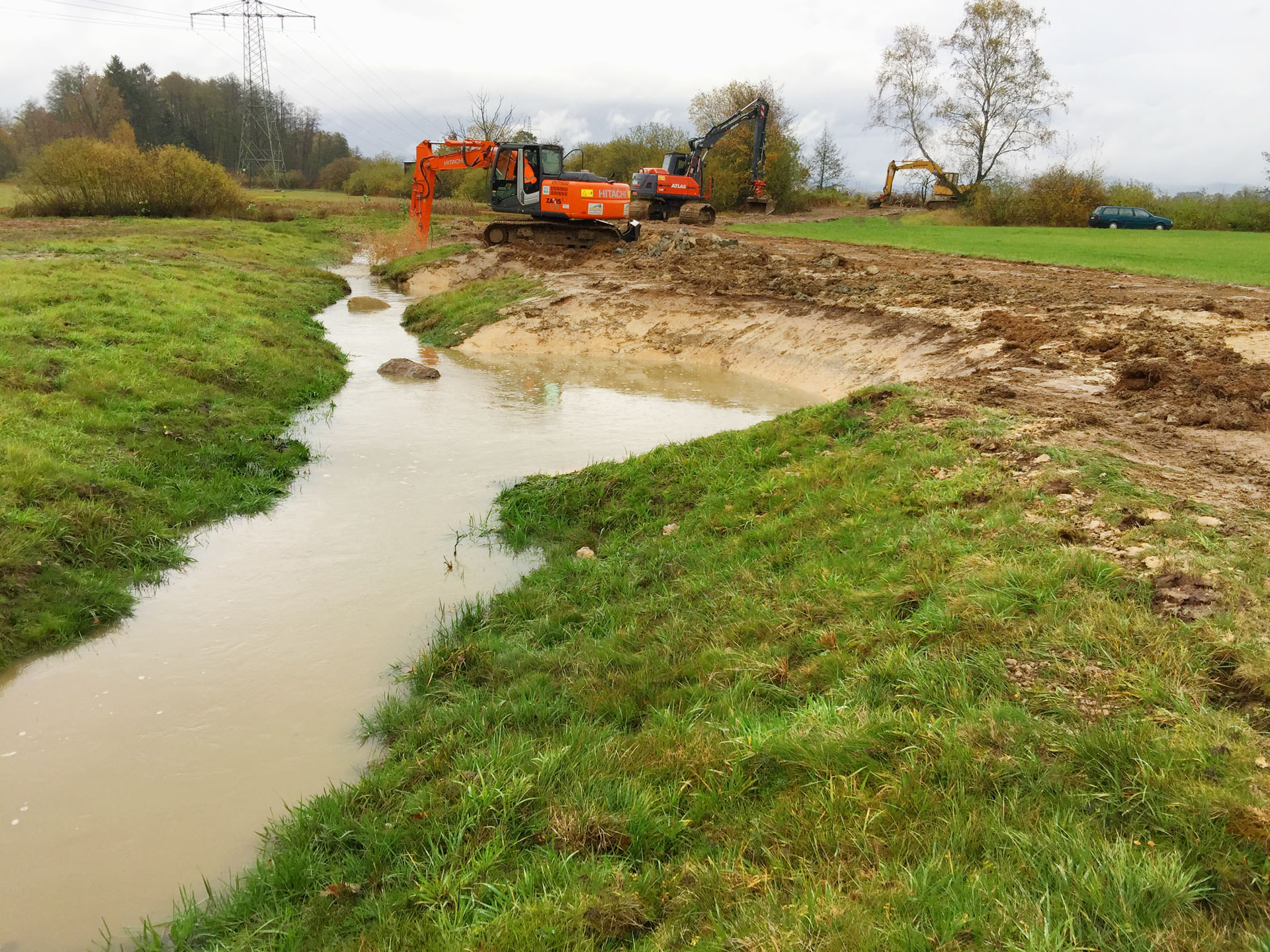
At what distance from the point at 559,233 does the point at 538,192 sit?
1766 mm

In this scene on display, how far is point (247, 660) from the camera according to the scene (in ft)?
18.3

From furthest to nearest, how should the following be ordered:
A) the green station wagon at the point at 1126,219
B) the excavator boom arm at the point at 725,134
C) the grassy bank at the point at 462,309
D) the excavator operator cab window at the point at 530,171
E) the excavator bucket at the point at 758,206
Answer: the excavator bucket at the point at 758,206, the green station wagon at the point at 1126,219, the excavator boom arm at the point at 725,134, the excavator operator cab window at the point at 530,171, the grassy bank at the point at 462,309

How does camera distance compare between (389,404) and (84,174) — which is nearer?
(389,404)

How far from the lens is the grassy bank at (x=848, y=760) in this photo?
99.7 inches

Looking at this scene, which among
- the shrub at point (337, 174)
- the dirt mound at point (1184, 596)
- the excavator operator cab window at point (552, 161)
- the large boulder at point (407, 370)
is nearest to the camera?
the dirt mound at point (1184, 596)

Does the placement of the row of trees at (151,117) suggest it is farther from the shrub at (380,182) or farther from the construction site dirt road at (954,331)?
the construction site dirt road at (954,331)

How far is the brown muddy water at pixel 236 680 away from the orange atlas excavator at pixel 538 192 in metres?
15.4

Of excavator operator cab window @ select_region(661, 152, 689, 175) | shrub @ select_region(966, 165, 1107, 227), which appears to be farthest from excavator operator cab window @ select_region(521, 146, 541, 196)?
shrub @ select_region(966, 165, 1107, 227)

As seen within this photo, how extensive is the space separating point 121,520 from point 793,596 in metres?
6.32

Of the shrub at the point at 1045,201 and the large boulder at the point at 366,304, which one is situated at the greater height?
the shrub at the point at 1045,201

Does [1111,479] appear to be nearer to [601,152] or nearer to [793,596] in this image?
[793,596]

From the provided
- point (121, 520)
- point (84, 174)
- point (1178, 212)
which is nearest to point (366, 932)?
point (121, 520)

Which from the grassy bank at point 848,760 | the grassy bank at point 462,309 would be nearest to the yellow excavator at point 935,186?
the grassy bank at point 462,309

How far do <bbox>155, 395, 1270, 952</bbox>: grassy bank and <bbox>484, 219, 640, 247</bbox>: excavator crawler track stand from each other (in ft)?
69.2
